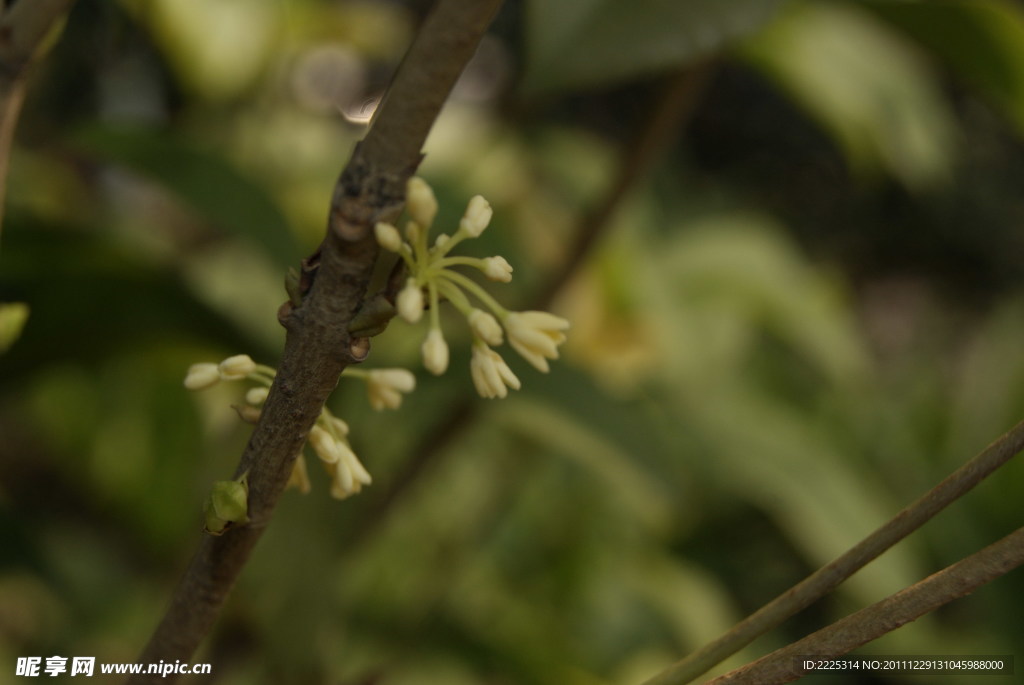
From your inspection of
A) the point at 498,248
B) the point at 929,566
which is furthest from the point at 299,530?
the point at 929,566

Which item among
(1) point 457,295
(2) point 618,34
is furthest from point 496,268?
(2) point 618,34

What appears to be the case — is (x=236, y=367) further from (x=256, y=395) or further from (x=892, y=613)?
(x=892, y=613)

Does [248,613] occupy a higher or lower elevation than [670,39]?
lower

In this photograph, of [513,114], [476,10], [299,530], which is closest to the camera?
[476,10]

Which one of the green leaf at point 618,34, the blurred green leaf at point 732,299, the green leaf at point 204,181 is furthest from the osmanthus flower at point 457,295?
the blurred green leaf at point 732,299

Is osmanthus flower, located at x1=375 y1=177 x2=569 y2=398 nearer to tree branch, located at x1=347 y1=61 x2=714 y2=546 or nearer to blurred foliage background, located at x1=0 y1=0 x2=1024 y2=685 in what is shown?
blurred foliage background, located at x1=0 y1=0 x2=1024 y2=685

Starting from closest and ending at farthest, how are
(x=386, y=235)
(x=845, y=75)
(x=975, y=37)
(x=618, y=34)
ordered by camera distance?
(x=386, y=235)
(x=618, y=34)
(x=975, y=37)
(x=845, y=75)

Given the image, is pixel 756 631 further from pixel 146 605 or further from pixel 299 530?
pixel 146 605
